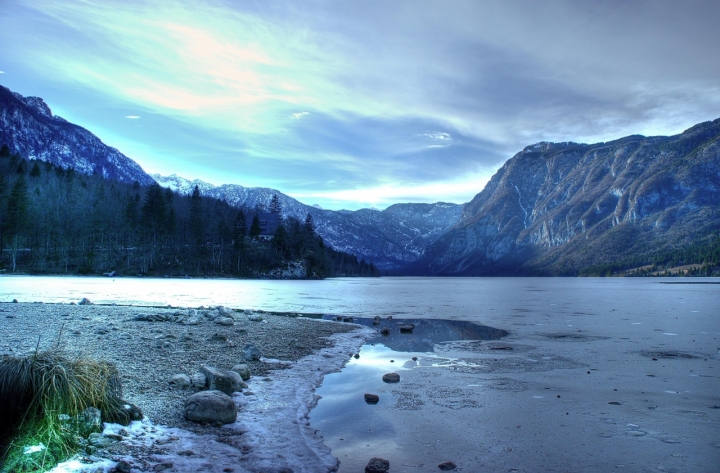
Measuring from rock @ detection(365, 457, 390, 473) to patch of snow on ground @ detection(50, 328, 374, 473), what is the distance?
76cm

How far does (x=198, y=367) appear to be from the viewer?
15.7m

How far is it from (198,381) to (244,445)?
4415mm

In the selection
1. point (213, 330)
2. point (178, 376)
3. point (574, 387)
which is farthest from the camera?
point (213, 330)

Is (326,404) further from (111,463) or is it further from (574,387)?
(574,387)

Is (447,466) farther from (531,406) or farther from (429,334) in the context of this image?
(429,334)

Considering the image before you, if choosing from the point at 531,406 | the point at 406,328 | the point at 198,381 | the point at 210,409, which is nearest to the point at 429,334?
the point at 406,328

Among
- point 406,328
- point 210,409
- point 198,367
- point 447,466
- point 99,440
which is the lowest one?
point 406,328

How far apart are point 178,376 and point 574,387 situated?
14.0m

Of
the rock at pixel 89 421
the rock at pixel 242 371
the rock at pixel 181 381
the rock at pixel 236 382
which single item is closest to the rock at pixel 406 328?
the rock at pixel 242 371

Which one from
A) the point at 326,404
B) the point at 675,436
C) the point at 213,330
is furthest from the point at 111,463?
the point at 213,330

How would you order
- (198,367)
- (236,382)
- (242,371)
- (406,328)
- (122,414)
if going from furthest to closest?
(406,328) < (198,367) < (242,371) < (236,382) < (122,414)

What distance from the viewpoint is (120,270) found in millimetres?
128875

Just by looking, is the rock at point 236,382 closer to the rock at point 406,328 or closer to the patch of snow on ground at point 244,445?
the patch of snow on ground at point 244,445

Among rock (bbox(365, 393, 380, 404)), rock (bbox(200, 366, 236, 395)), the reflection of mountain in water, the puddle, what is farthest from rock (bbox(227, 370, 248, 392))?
the reflection of mountain in water
